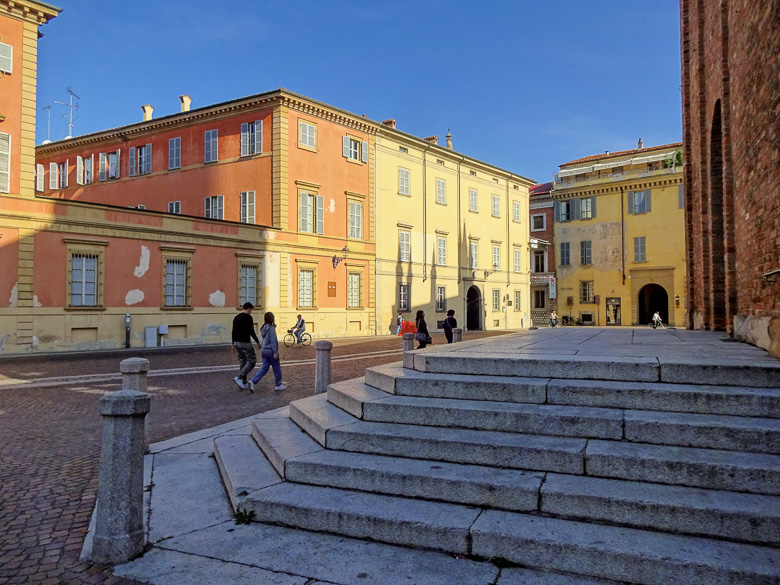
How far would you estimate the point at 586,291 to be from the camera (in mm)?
44875

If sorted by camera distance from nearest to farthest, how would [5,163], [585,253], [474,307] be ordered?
[5,163] → [474,307] → [585,253]

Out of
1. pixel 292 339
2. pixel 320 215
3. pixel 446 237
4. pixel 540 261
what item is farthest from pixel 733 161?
pixel 540 261

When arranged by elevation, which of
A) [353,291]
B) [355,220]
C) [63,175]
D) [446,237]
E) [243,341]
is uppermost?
[63,175]

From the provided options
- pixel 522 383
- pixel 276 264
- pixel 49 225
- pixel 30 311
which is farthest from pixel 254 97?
pixel 522 383

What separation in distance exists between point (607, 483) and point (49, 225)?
20246mm

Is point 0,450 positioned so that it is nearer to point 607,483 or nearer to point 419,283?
point 607,483

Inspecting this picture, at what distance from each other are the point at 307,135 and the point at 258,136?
240 centimetres

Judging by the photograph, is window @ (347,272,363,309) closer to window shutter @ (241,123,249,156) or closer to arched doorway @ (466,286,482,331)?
window shutter @ (241,123,249,156)

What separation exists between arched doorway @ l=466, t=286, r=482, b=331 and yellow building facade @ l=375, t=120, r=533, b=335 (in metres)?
0.07

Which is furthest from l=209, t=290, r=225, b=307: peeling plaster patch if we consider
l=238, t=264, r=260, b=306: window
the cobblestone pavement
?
the cobblestone pavement

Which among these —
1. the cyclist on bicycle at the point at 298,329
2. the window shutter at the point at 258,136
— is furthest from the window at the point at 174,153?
the cyclist on bicycle at the point at 298,329

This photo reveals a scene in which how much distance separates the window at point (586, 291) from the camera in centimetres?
4450

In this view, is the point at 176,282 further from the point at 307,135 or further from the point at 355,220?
the point at 355,220

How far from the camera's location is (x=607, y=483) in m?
3.84
